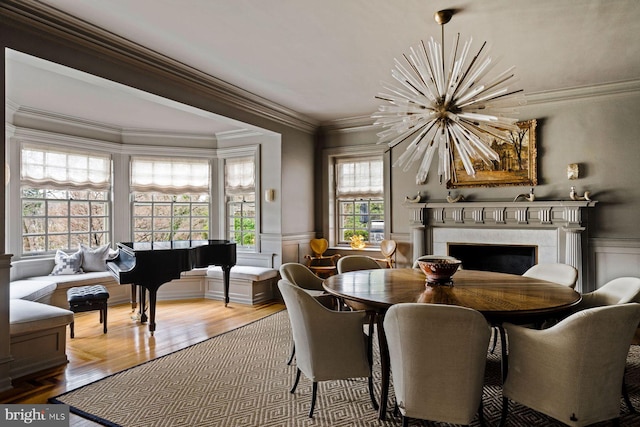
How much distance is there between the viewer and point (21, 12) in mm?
2801

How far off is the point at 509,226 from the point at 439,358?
3.68 meters

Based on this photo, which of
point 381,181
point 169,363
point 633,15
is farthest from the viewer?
point 381,181

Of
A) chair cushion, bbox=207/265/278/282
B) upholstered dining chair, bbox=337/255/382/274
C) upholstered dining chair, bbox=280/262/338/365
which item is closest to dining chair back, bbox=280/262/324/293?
upholstered dining chair, bbox=280/262/338/365

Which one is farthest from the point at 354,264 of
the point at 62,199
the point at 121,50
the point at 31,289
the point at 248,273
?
the point at 62,199

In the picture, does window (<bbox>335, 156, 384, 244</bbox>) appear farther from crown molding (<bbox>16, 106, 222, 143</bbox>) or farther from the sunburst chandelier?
the sunburst chandelier

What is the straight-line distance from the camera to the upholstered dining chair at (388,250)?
5.85 m

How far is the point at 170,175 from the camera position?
6602 mm

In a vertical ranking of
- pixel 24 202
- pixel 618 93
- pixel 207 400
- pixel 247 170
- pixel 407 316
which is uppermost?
pixel 618 93

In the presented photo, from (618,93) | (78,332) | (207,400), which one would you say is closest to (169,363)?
(207,400)

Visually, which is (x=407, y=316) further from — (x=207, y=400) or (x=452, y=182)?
(x=452, y=182)

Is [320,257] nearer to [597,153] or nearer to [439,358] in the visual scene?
[597,153]

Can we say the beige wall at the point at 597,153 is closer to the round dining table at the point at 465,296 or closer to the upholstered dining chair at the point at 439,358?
the round dining table at the point at 465,296

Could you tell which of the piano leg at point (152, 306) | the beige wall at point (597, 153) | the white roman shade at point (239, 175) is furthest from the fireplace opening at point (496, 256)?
the piano leg at point (152, 306)

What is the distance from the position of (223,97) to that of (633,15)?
12.8 ft
